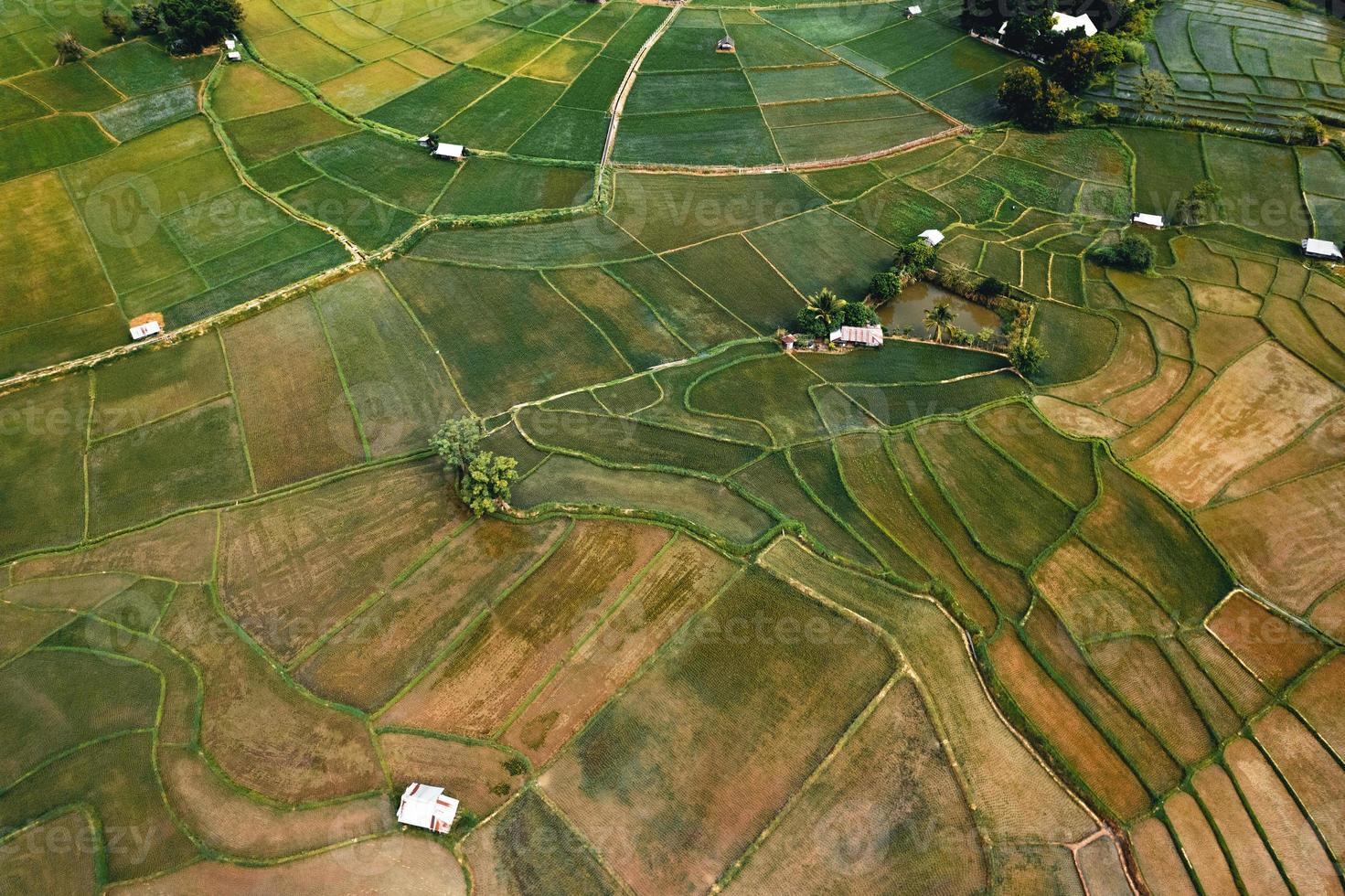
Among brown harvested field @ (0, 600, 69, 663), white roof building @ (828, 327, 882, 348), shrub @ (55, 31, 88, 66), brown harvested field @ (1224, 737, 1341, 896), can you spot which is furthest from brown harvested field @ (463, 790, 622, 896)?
shrub @ (55, 31, 88, 66)

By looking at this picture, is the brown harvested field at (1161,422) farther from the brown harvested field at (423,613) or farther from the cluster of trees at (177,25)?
the cluster of trees at (177,25)

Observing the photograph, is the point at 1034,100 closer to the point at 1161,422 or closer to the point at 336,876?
the point at 1161,422

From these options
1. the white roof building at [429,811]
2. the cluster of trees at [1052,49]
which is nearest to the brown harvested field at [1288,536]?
the white roof building at [429,811]

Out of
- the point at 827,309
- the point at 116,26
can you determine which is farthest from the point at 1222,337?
the point at 116,26

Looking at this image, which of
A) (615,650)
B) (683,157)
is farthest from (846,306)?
(615,650)

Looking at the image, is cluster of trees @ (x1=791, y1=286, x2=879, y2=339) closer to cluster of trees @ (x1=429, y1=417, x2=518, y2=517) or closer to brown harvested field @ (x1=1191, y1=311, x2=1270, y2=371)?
brown harvested field @ (x1=1191, y1=311, x2=1270, y2=371)

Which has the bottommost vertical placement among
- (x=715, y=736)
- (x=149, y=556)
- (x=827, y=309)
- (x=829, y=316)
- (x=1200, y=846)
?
(x=1200, y=846)

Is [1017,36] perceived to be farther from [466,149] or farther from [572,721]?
[572,721]
